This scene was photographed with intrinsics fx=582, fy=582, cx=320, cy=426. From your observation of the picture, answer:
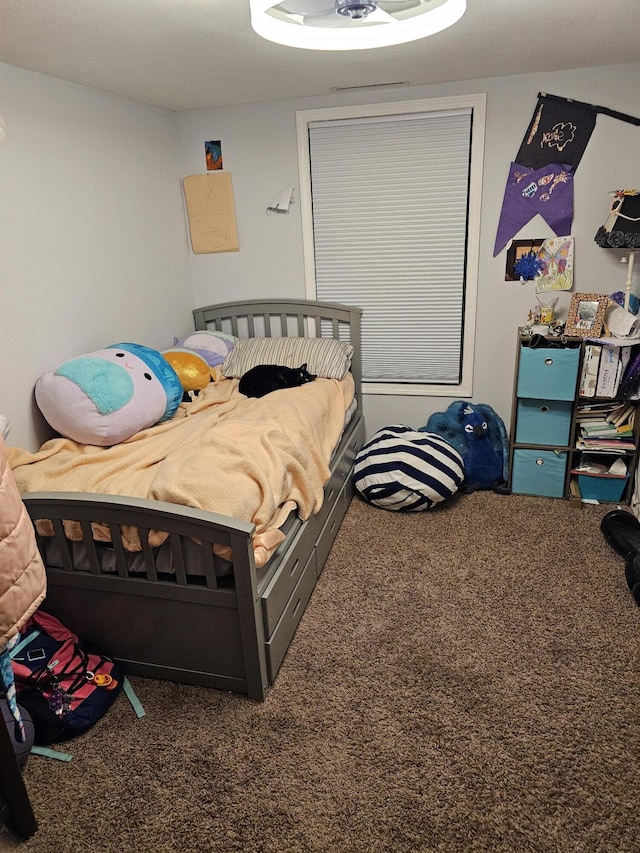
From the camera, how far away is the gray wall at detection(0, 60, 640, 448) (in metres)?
2.32

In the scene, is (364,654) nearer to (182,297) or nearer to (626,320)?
(626,320)

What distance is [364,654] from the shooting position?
2127 millimetres

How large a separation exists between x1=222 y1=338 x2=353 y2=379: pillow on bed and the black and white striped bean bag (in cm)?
50

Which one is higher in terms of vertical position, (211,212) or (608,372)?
(211,212)

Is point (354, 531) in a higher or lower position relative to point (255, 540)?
lower

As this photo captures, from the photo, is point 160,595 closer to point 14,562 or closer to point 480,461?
point 14,562

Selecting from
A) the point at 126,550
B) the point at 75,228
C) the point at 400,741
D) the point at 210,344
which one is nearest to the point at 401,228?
the point at 210,344

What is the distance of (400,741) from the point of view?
1.77 m

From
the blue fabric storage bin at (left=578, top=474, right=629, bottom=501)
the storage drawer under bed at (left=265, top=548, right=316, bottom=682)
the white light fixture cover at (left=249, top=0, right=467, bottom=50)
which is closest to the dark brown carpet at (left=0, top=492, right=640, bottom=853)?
the storage drawer under bed at (left=265, top=548, right=316, bottom=682)

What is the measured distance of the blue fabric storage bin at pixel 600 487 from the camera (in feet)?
10.2

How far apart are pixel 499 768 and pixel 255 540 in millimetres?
971

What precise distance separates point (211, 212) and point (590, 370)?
2.33 m

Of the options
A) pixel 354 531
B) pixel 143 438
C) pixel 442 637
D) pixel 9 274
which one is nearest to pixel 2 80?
pixel 9 274

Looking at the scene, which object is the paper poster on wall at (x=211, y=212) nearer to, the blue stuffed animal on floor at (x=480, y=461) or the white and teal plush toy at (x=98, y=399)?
the white and teal plush toy at (x=98, y=399)
